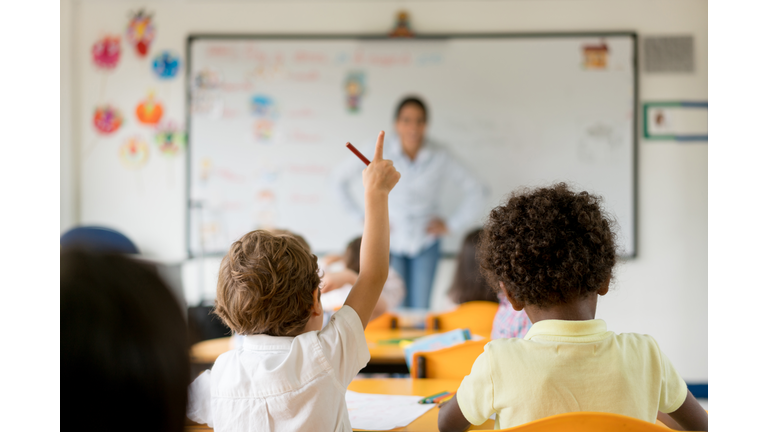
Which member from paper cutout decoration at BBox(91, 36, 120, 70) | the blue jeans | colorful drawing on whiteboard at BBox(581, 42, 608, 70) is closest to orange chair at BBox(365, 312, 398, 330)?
the blue jeans

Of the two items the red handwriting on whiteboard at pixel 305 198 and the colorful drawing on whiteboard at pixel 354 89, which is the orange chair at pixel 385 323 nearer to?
the red handwriting on whiteboard at pixel 305 198

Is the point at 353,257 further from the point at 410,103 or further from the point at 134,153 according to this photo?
the point at 134,153

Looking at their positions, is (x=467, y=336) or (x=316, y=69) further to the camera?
(x=316, y=69)

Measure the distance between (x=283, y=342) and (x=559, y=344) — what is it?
1.56 ft

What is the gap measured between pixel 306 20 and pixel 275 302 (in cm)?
313

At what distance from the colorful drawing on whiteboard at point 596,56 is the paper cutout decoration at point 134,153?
3.20 m

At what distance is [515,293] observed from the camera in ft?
3.19

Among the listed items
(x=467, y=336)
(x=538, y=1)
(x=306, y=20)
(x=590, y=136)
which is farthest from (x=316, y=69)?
(x=467, y=336)

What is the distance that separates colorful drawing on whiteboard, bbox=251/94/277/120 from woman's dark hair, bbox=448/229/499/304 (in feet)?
6.01

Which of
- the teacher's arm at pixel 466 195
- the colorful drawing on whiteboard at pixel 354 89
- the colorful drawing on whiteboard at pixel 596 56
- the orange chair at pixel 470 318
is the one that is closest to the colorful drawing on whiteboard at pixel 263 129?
the colorful drawing on whiteboard at pixel 354 89

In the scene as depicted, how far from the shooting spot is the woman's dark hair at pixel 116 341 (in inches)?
19.6
